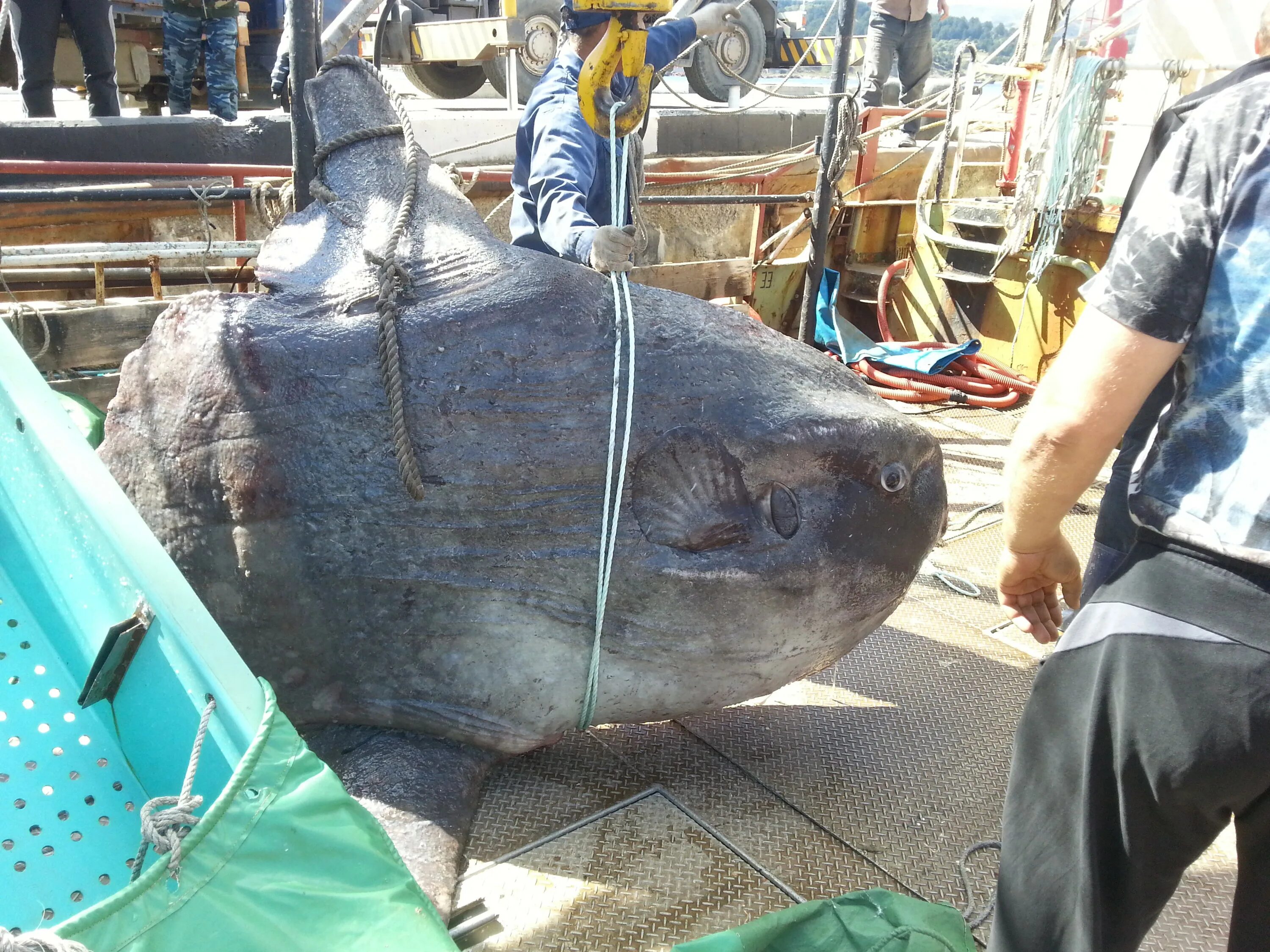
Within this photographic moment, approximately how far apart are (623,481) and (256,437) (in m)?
0.85

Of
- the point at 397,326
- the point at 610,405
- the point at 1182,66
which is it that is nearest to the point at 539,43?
the point at 1182,66

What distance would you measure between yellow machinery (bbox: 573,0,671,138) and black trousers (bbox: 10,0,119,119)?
5250 mm

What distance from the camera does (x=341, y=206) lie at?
274cm

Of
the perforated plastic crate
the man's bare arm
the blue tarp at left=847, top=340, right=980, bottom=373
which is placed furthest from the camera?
the blue tarp at left=847, top=340, right=980, bottom=373

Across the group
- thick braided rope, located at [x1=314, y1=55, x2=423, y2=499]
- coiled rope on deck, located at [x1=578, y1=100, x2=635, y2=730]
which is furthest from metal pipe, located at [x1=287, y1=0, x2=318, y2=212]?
coiled rope on deck, located at [x1=578, y1=100, x2=635, y2=730]

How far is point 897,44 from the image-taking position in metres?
9.80

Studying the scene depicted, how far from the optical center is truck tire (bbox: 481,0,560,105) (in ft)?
28.3

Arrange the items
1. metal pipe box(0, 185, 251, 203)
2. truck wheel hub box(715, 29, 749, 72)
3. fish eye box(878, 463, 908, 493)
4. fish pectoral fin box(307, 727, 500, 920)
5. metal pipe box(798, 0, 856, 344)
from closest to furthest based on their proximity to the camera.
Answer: fish pectoral fin box(307, 727, 500, 920), fish eye box(878, 463, 908, 493), metal pipe box(0, 185, 251, 203), metal pipe box(798, 0, 856, 344), truck wheel hub box(715, 29, 749, 72)

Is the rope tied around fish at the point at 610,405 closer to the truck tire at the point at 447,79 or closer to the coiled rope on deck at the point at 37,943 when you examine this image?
the coiled rope on deck at the point at 37,943

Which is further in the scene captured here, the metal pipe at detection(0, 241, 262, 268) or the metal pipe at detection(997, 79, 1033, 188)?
the metal pipe at detection(997, 79, 1033, 188)

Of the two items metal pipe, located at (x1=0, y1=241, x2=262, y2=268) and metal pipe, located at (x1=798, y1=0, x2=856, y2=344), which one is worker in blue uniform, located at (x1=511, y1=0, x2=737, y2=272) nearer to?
metal pipe, located at (x1=0, y1=241, x2=262, y2=268)

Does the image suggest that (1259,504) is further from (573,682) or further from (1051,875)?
(573,682)

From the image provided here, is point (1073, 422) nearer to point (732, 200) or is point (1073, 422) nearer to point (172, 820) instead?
point (172, 820)

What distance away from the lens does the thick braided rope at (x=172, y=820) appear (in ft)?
4.30
